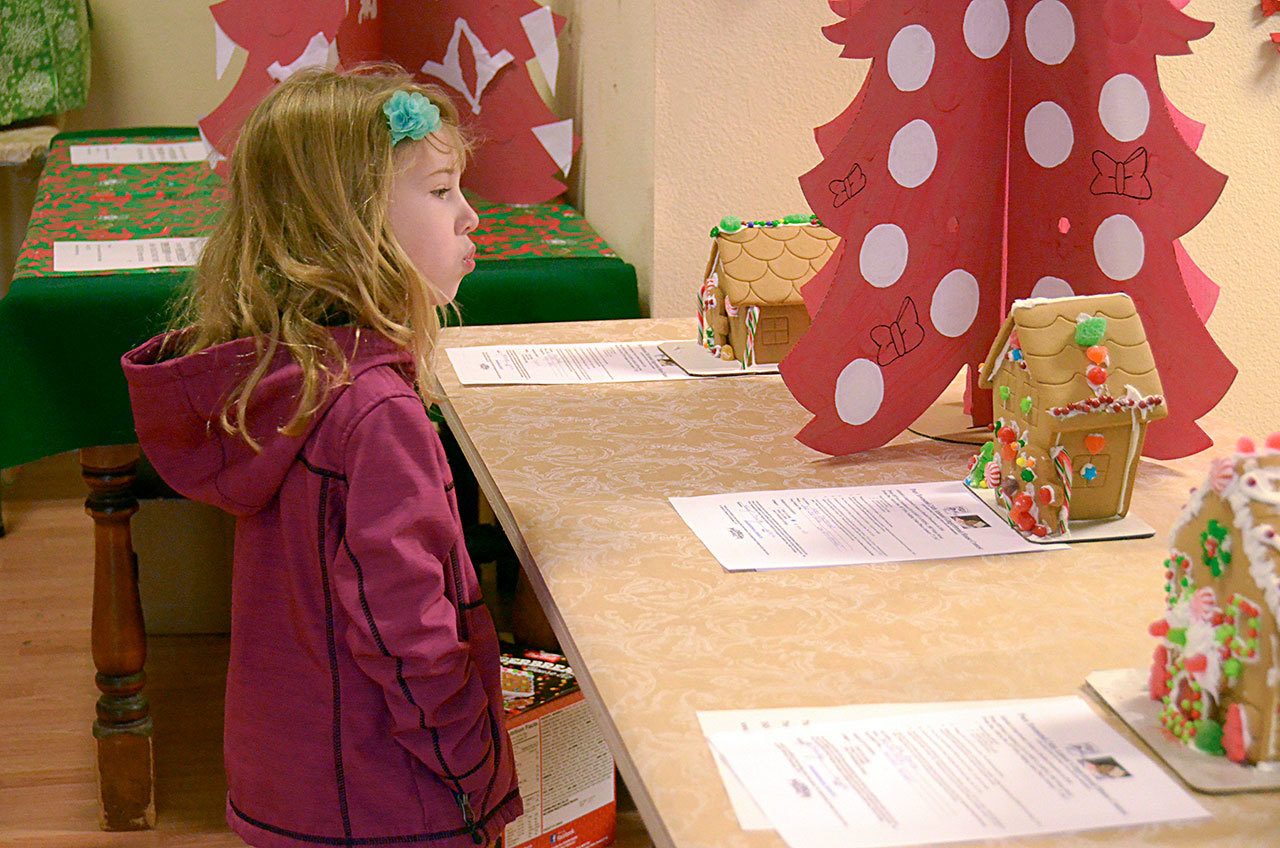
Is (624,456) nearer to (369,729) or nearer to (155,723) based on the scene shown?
(369,729)

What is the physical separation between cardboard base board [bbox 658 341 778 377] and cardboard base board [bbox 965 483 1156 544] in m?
0.67

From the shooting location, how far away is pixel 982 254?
63.5 inches

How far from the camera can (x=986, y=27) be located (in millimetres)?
1573

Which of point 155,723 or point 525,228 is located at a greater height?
point 525,228

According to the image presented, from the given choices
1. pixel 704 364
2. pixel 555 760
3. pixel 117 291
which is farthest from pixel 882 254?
pixel 117 291

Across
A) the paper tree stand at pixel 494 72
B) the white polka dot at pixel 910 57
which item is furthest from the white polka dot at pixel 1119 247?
the paper tree stand at pixel 494 72

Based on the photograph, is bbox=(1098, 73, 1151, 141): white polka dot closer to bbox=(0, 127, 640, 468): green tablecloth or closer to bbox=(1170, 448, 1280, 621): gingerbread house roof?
bbox=(1170, 448, 1280, 621): gingerbread house roof

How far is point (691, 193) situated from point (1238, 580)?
146 centimetres

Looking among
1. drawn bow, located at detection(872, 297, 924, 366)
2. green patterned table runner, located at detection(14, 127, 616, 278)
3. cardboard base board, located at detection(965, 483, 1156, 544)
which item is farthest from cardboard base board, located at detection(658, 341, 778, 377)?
cardboard base board, located at detection(965, 483, 1156, 544)

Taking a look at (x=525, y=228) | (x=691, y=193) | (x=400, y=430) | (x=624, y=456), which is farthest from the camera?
(x=525, y=228)

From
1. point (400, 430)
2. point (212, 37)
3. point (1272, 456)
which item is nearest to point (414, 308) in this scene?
point (400, 430)

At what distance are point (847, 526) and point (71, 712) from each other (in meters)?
1.92

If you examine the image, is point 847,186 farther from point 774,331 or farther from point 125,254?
point 125,254

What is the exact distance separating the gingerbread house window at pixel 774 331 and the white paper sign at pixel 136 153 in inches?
64.6
